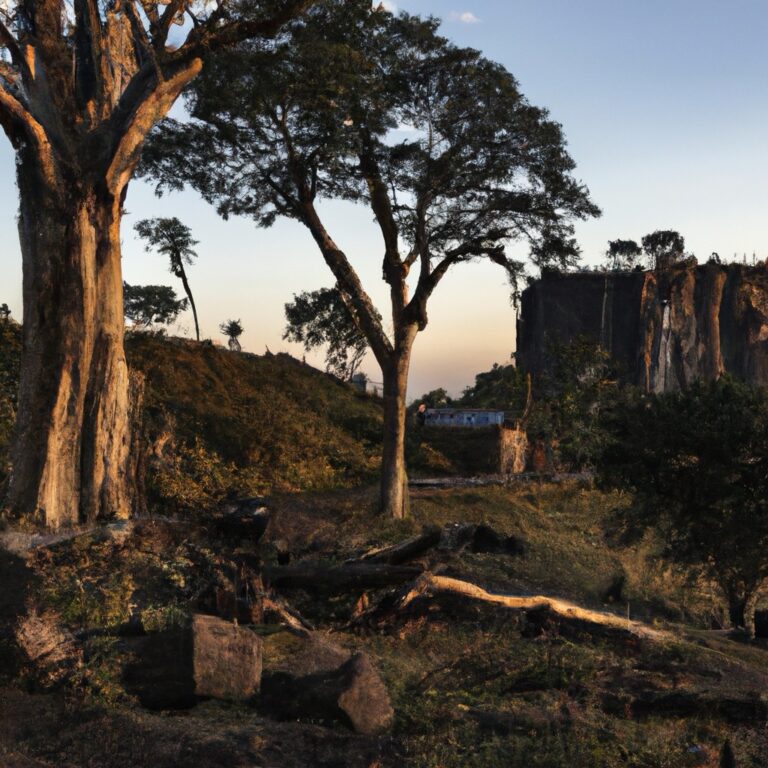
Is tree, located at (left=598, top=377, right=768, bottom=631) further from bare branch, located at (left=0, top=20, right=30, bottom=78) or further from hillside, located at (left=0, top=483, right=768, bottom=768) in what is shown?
bare branch, located at (left=0, top=20, right=30, bottom=78)

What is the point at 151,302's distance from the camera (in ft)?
198

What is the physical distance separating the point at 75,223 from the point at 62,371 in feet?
9.58

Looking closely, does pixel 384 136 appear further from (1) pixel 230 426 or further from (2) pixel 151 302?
(2) pixel 151 302

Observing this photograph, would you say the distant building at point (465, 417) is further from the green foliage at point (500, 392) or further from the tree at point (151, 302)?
the tree at point (151, 302)

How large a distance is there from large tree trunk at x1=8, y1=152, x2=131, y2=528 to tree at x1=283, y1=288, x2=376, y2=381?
122 feet

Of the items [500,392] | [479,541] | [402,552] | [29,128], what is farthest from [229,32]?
[500,392]

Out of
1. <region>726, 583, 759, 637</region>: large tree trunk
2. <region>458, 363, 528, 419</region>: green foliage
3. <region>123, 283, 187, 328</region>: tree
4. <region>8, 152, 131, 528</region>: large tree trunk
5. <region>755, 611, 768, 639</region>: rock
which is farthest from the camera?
<region>123, 283, 187, 328</region>: tree

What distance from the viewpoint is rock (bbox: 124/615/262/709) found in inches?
295

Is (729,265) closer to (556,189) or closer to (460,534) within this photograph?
(556,189)

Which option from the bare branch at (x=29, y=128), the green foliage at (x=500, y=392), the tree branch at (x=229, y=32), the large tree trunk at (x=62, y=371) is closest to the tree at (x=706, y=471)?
the large tree trunk at (x=62, y=371)

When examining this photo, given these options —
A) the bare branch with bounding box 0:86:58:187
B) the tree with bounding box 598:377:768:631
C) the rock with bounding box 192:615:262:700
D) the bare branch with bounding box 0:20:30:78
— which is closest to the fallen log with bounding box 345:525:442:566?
the tree with bounding box 598:377:768:631

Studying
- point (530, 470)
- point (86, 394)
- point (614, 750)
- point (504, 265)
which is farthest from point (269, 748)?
point (530, 470)

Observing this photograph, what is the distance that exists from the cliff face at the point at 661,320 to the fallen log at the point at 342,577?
51053mm

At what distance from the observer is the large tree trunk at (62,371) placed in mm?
15117
